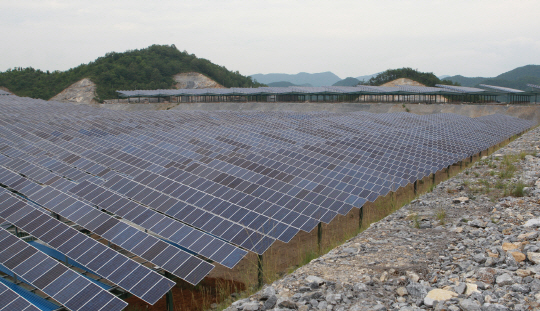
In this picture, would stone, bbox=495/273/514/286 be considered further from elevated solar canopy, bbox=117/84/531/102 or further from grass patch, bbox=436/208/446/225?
elevated solar canopy, bbox=117/84/531/102

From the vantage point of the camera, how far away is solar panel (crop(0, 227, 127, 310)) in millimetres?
9211

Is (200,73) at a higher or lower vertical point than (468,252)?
higher

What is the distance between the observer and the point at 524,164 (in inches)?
910

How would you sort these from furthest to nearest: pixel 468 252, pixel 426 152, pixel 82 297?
pixel 426 152
pixel 468 252
pixel 82 297

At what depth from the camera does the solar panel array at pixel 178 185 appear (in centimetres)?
1154

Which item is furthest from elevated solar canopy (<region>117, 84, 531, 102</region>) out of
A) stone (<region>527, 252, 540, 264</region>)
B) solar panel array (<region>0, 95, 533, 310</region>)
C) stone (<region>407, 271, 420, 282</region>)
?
stone (<region>407, 271, 420, 282</region>)

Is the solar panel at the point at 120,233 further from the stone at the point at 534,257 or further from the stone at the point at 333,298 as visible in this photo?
the stone at the point at 534,257

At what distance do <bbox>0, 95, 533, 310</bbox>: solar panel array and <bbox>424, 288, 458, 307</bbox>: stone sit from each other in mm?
5677

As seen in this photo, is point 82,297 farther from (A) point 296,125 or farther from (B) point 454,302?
(A) point 296,125

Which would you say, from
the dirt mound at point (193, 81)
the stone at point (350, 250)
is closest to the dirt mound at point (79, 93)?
the dirt mound at point (193, 81)

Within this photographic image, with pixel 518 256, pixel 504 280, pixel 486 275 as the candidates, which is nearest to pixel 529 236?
pixel 518 256

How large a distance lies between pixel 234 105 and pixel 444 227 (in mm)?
78899

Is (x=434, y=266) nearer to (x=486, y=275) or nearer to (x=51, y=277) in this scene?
(x=486, y=275)

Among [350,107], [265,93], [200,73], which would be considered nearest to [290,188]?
[350,107]
